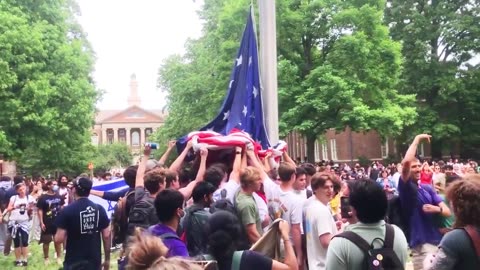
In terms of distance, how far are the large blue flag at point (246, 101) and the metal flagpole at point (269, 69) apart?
0.13 m

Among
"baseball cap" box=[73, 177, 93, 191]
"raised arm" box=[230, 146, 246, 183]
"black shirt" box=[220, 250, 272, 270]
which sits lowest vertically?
"black shirt" box=[220, 250, 272, 270]

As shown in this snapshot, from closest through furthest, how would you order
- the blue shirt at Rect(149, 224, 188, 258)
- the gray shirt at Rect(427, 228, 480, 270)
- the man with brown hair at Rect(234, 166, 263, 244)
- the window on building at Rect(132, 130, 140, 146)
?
the gray shirt at Rect(427, 228, 480, 270) < the blue shirt at Rect(149, 224, 188, 258) < the man with brown hair at Rect(234, 166, 263, 244) < the window on building at Rect(132, 130, 140, 146)

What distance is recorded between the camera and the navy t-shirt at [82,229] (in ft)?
22.9

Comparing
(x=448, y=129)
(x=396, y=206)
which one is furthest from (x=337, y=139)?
(x=396, y=206)

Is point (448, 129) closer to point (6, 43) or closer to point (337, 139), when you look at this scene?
point (337, 139)

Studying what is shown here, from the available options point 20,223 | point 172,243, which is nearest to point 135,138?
point 20,223

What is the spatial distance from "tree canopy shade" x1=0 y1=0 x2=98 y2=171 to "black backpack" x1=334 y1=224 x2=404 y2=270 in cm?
2720

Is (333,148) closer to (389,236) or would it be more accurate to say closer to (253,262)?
(389,236)

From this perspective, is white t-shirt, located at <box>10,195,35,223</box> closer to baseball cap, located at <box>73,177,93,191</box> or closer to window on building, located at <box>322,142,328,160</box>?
baseball cap, located at <box>73,177,93,191</box>

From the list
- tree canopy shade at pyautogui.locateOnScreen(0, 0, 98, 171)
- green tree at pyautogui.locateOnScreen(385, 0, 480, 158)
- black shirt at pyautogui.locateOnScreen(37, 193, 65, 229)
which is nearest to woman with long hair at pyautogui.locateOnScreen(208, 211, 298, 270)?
black shirt at pyautogui.locateOnScreen(37, 193, 65, 229)

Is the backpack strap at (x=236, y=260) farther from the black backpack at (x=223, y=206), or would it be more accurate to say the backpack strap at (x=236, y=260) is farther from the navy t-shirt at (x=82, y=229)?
the navy t-shirt at (x=82, y=229)

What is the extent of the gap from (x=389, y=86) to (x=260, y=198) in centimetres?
3009

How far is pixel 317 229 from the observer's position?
5754mm

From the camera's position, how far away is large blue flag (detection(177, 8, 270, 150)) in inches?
437
